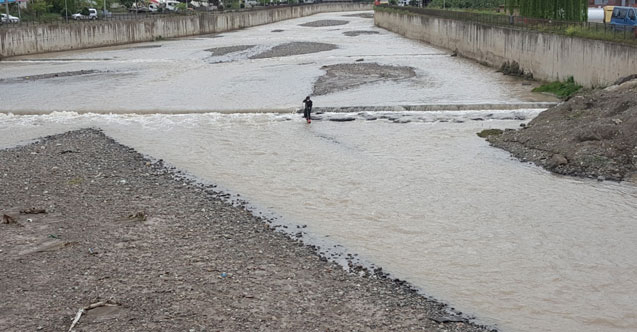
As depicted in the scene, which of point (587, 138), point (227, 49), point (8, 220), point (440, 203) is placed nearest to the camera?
point (8, 220)

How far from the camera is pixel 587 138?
Result: 70.1 ft

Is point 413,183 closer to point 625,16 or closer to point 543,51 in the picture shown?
point 543,51

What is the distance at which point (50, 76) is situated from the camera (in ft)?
144

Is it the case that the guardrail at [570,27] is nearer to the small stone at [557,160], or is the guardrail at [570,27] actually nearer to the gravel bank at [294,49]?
the small stone at [557,160]

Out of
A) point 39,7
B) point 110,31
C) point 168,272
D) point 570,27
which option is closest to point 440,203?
point 168,272

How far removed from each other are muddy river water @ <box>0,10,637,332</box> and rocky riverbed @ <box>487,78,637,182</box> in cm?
83

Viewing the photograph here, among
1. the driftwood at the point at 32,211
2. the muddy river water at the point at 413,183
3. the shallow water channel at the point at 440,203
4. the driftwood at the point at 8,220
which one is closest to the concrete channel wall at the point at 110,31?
the muddy river water at the point at 413,183

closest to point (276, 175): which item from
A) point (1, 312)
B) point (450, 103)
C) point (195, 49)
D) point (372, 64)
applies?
point (1, 312)

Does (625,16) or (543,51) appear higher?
(625,16)

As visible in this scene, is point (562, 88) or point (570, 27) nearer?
point (562, 88)

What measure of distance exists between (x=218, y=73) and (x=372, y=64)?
1018cm

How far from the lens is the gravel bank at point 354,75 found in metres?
38.6

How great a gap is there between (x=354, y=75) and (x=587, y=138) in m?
22.9

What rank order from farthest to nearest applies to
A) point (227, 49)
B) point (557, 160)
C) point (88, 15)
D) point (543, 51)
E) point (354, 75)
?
1. point (88, 15)
2. point (227, 49)
3. point (354, 75)
4. point (543, 51)
5. point (557, 160)
